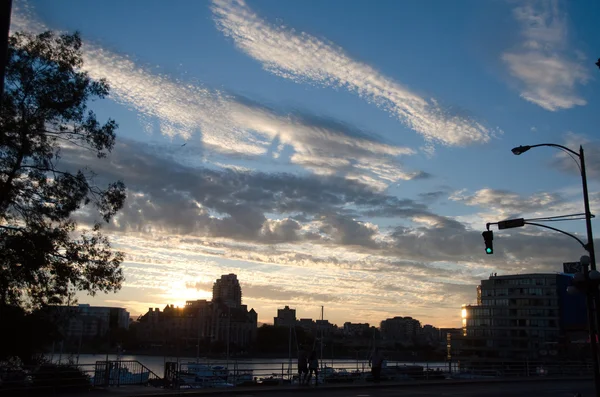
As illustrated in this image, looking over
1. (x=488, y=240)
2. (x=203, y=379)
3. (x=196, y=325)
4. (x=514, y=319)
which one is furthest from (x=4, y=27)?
(x=514, y=319)

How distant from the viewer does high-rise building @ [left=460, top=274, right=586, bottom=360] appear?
4626 inches

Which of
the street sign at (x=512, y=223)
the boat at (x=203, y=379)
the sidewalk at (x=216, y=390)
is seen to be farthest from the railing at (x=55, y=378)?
the street sign at (x=512, y=223)

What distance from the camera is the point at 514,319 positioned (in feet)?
398

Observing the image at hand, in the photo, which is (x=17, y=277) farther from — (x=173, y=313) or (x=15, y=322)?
(x=173, y=313)

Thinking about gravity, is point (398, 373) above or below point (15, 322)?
below

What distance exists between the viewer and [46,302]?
2322 centimetres

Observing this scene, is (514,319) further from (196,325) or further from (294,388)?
(294,388)

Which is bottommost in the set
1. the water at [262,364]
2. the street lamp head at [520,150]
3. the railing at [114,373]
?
the water at [262,364]

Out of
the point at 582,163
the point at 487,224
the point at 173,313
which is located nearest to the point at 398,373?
the point at 487,224

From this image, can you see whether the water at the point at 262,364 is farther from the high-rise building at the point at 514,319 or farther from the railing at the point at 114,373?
the high-rise building at the point at 514,319

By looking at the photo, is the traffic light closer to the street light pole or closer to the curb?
the street light pole

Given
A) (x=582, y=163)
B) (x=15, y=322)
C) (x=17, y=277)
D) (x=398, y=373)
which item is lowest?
(x=398, y=373)

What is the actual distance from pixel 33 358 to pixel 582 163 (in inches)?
1094

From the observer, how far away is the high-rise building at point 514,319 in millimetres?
117500
